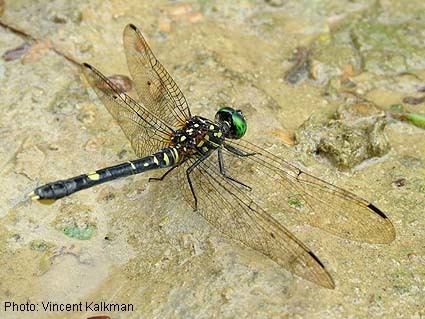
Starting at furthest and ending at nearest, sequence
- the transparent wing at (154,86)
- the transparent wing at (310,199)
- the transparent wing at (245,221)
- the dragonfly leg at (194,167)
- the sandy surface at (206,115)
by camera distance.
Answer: the transparent wing at (154,86) → the dragonfly leg at (194,167) → the transparent wing at (310,199) → the sandy surface at (206,115) → the transparent wing at (245,221)

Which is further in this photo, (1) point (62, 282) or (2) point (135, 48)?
(2) point (135, 48)

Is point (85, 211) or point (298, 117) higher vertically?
point (298, 117)

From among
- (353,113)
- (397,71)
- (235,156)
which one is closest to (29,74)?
(235,156)

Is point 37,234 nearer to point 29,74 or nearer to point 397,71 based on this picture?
point 29,74

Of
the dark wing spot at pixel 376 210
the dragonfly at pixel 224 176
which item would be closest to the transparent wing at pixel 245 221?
the dragonfly at pixel 224 176

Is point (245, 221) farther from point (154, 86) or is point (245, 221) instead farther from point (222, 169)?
point (154, 86)

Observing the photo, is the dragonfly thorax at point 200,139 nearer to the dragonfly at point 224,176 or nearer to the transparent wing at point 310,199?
the dragonfly at point 224,176

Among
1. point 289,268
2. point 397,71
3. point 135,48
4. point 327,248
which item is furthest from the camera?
point 397,71
